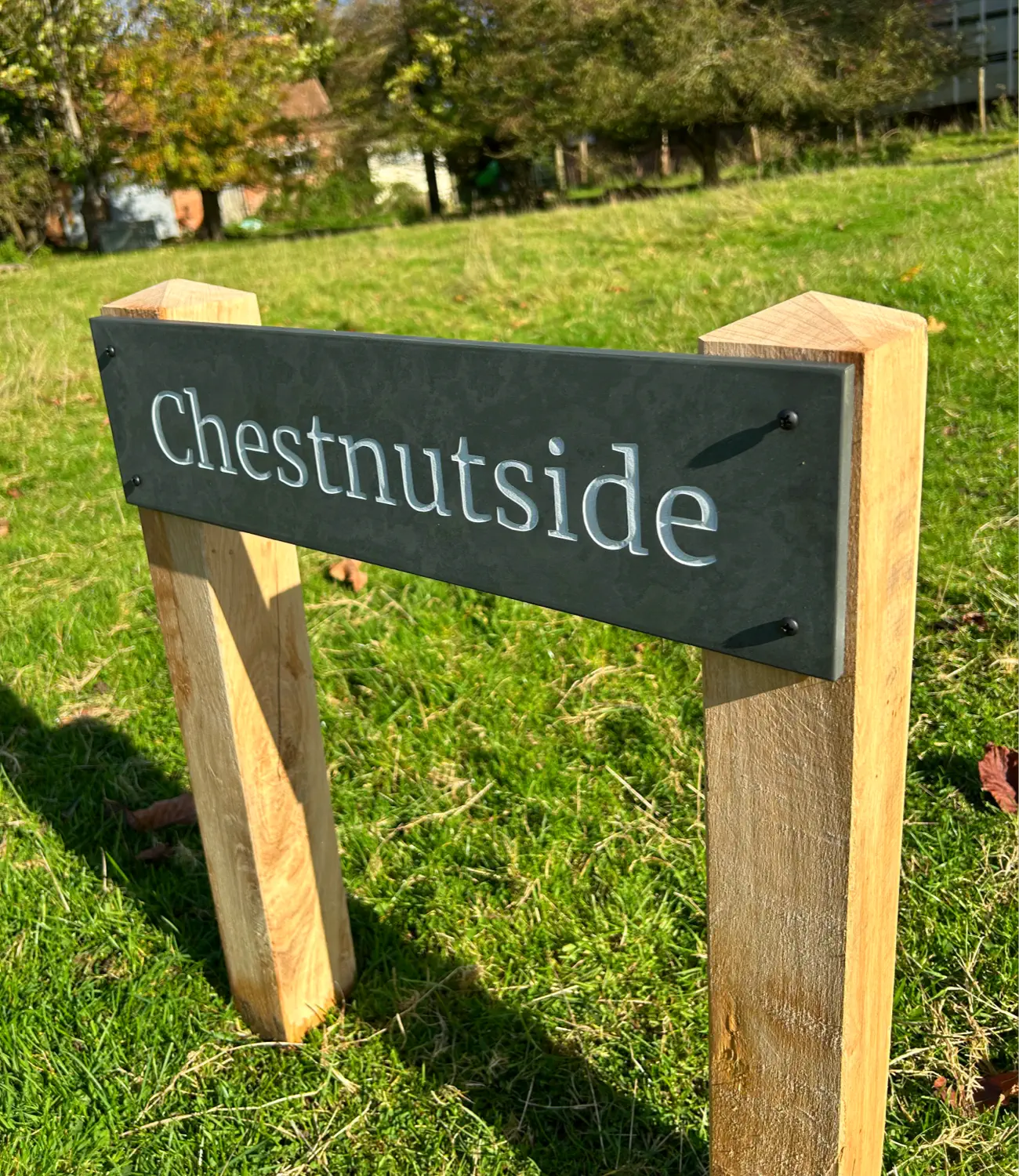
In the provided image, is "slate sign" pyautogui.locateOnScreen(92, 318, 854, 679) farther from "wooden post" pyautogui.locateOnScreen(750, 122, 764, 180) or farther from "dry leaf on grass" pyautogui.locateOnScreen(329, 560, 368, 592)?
"wooden post" pyautogui.locateOnScreen(750, 122, 764, 180)

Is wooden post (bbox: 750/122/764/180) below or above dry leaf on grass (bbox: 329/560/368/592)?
above

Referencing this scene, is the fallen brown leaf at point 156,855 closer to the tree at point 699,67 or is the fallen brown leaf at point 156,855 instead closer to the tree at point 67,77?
the tree at point 699,67

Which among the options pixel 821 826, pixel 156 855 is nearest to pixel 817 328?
pixel 821 826

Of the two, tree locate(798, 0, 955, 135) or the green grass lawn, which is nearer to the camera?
the green grass lawn

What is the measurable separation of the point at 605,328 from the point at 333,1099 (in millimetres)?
4503

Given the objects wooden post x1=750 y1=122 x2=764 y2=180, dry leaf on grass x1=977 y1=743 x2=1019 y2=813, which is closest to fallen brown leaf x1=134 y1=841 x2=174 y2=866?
dry leaf on grass x1=977 y1=743 x2=1019 y2=813

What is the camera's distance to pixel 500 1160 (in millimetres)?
1926

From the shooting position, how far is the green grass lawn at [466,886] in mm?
1994

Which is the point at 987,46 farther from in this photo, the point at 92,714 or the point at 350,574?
the point at 92,714

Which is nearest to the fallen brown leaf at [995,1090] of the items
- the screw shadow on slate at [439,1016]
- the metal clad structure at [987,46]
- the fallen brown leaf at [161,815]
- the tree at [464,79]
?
the screw shadow on slate at [439,1016]

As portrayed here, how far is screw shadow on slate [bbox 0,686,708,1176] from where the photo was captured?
1.94 m

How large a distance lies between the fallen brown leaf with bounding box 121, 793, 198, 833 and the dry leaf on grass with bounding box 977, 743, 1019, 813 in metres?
1.95

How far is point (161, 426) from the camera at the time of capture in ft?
5.85

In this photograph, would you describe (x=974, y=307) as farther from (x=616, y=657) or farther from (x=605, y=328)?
(x=616, y=657)
